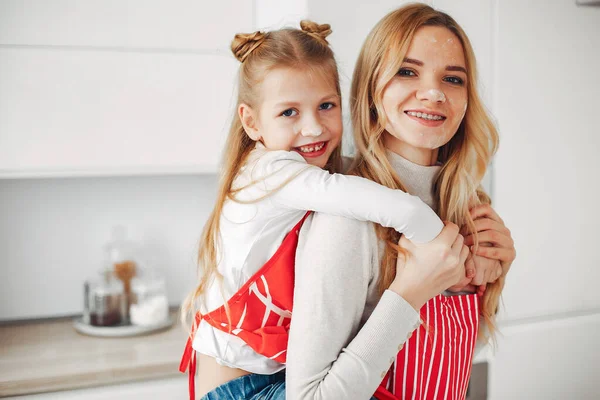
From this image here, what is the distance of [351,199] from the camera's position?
0.82 meters

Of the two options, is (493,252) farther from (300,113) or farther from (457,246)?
(300,113)

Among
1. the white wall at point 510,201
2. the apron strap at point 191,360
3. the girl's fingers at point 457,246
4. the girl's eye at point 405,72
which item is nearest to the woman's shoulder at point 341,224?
the girl's fingers at point 457,246

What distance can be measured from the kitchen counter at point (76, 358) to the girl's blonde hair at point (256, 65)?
26.3 inches

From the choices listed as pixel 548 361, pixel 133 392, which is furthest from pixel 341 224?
pixel 548 361

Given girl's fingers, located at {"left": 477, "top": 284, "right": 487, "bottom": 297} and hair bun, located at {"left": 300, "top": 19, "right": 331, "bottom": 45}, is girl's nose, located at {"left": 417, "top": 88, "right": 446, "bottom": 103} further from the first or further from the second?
girl's fingers, located at {"left": 477, "top": 284, "right": 487, "bottom": 297}

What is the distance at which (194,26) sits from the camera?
1.77m

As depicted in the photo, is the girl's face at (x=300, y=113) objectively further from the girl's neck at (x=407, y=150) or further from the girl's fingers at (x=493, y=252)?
the girl's fingers at (x=493, y=252)

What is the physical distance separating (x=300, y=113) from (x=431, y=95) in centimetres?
23

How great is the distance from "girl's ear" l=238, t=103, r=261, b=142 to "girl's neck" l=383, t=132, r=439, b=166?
223 millimetres

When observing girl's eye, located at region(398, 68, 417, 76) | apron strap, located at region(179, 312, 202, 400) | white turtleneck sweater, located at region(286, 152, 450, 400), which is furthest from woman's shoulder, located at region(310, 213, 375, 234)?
apron strap, located at region(179, 312, 202, 400)

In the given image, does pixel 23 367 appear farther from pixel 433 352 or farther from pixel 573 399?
pixel 573 399

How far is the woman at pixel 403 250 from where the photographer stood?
2.69 feet

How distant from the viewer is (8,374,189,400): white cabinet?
1.56 m

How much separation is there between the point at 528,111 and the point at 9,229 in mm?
1706
